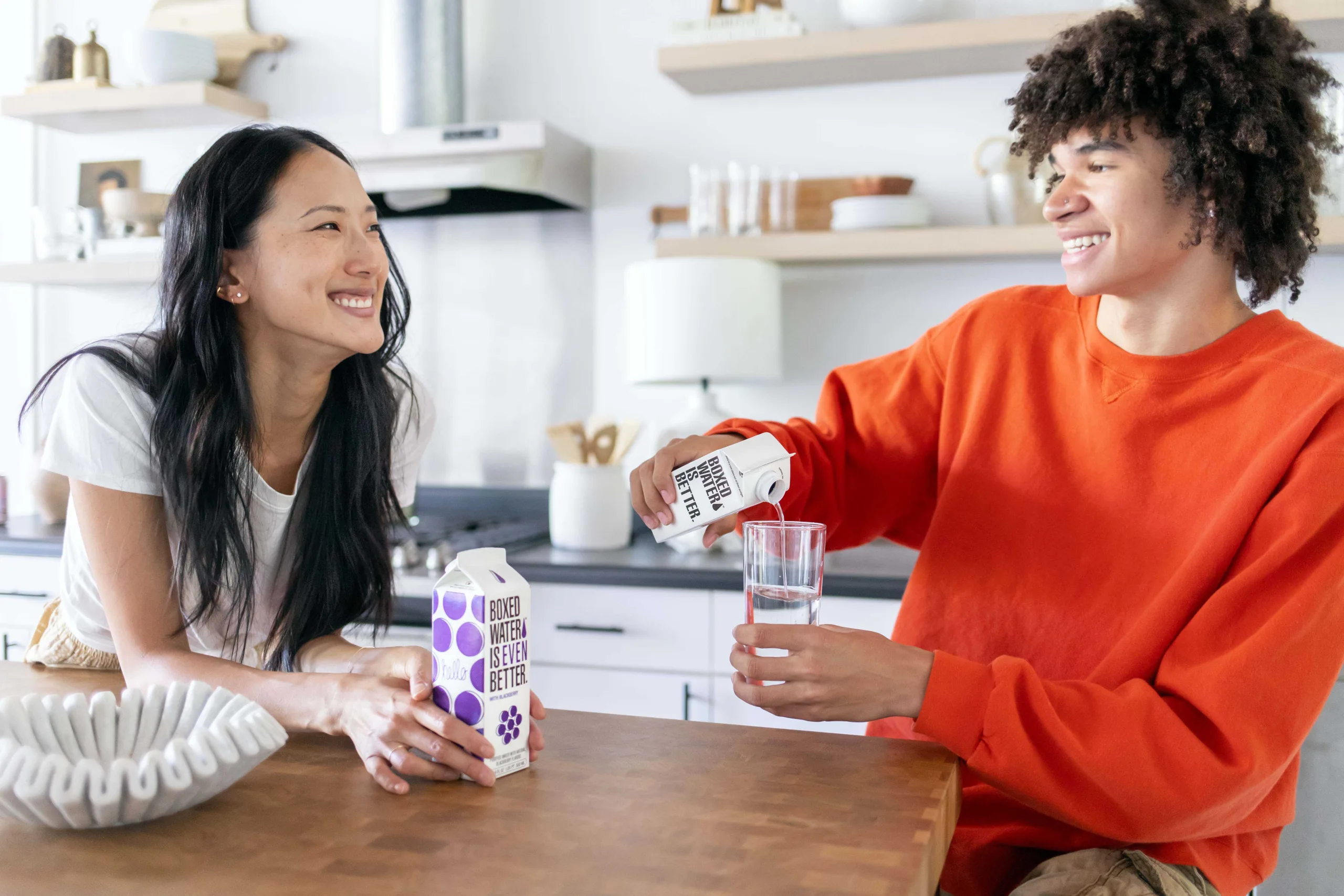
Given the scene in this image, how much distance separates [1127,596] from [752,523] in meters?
0.46

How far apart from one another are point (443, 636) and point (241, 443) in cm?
58

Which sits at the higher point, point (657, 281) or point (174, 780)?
point (657, 281)

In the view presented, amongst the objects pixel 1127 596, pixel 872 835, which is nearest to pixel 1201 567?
pixel 1127 596

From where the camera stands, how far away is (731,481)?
1.16 metres

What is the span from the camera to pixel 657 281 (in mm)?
2438

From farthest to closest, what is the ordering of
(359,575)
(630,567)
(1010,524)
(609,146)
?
1. (609,146)
2. (630,567)
3. (359,575)
4. (1010,524)

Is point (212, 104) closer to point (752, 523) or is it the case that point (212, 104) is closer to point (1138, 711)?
point (752, 523)

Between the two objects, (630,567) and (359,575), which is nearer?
(359,575)

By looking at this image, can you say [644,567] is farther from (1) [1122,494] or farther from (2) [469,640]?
(2) [469,640]

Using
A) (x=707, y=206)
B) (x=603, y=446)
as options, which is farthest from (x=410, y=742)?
(x=707, y=206)

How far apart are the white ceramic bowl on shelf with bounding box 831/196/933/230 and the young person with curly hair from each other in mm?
995

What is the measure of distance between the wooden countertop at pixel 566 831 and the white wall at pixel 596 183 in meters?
1.79

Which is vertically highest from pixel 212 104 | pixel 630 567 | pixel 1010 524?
pixel 212 104

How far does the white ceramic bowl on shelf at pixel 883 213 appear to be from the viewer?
8.04 ft
